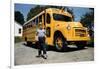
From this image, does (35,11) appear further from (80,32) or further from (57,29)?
(80,32)

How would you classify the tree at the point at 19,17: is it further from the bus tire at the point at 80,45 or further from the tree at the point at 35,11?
the bus tire at the point at 80,45

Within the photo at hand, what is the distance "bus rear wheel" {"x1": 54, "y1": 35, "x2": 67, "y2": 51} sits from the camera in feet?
8.44

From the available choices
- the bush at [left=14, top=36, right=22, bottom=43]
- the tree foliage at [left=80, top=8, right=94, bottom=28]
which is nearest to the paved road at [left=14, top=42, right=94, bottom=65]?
the bush at [left=14, top=36, right=22, bottom=43]

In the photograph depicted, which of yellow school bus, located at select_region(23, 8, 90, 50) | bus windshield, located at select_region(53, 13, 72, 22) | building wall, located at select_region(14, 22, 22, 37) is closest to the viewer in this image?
building wall, located at select_region(14, 22, 22, 37)

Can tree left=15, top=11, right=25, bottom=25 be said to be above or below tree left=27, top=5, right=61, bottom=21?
below

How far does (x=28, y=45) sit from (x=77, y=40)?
2.18ft

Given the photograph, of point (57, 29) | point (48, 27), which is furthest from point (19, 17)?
point (57, 29)

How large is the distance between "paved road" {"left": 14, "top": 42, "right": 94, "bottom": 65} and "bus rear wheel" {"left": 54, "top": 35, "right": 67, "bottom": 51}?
0.19 feet

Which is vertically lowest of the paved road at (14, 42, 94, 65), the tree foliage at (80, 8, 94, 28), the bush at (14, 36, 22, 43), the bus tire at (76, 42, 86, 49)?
the paved road at (14, 42, 94, 65)

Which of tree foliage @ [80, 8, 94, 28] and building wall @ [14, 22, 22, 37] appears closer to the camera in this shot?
building wall @ [14, 22, 22, 37]

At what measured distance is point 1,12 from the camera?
2275 mm

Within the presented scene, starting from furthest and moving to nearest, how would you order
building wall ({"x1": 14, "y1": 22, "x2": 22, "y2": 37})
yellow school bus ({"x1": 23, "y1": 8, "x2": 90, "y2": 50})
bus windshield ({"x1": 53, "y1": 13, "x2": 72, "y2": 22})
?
1. bus windshield ({"x1": 53, "y1": 13, "x2": 72, "y2": 22})
2. yellow school bus ({"x1": 23, "y1": 8, "x2": 90, "y2": 50})
3. building wall ({"x1": 14, "y1": 22, "x2": 22, "y2": 37})

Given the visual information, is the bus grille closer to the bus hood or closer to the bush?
the bus hood

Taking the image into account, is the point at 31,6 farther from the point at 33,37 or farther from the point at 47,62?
the point at 47,62
